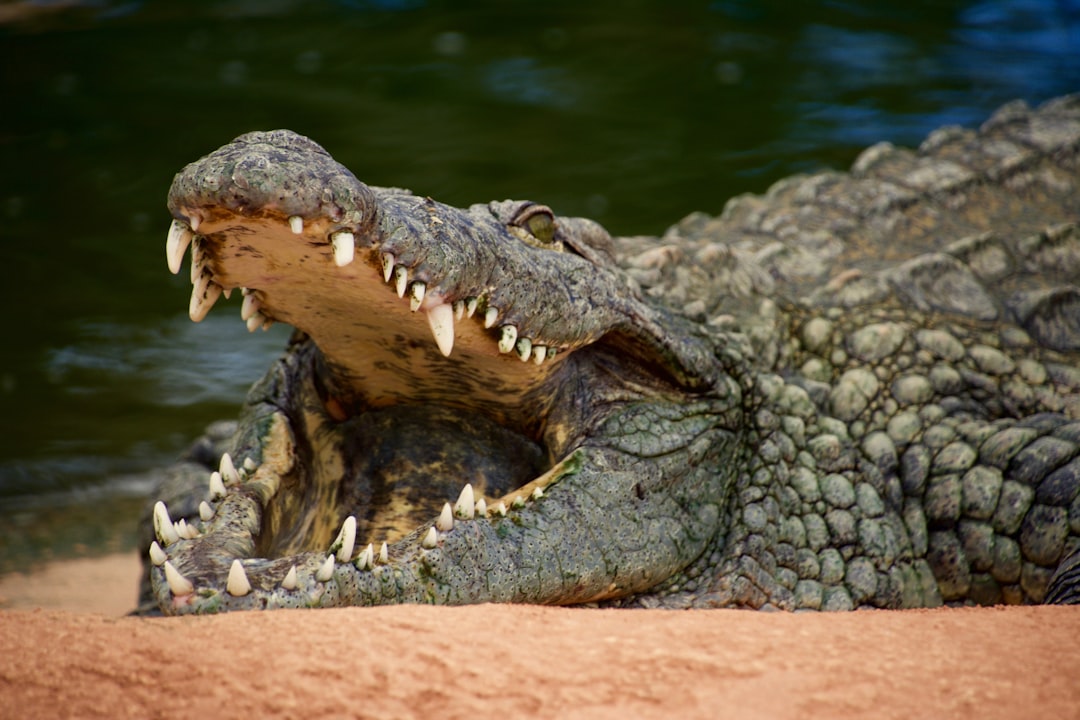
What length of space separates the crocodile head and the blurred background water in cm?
363

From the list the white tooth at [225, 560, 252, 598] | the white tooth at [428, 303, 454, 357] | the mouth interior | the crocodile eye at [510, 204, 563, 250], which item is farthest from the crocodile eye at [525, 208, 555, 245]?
the white tooth at [225, 560, 252, 598]

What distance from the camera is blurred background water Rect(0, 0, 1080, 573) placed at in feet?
21.2

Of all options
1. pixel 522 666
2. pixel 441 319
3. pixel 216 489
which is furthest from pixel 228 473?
pixel 522 666

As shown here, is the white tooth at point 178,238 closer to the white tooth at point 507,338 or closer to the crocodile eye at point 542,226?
the white tooth at point 507,338

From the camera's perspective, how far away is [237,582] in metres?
1.98

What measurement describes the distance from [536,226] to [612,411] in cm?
55

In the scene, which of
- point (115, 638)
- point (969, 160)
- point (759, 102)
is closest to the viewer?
point (115, 638)

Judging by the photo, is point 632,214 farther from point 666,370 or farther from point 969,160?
point 666,370

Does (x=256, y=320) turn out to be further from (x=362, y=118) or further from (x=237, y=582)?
(x=362, y=118)

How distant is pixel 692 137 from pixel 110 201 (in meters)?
4.09

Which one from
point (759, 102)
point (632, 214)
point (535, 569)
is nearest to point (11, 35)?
point (632, 214)

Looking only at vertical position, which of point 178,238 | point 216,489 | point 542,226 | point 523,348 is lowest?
point 216,489

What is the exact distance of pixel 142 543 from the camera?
4.26 metres

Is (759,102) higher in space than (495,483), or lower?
higher
